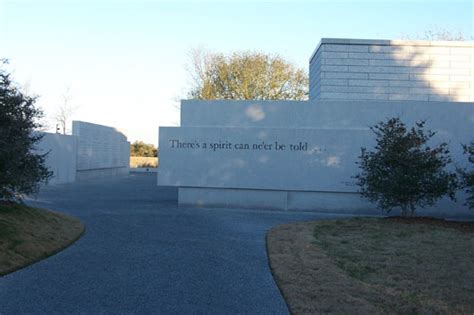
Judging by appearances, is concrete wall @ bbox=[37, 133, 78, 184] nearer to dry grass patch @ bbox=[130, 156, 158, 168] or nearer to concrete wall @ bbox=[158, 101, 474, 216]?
concrete wall @ bbox=[158, 101, 474, 216]

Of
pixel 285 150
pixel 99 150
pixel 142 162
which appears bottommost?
pixel 142 162

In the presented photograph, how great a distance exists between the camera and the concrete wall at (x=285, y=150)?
1725cm

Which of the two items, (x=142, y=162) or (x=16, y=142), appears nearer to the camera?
(x=16, y=142)

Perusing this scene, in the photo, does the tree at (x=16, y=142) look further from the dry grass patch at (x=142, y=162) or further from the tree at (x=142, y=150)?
the tree at (x=142, y=150)

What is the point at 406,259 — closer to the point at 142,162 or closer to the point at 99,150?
the point at 99,150

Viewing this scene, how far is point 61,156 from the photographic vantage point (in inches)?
1148

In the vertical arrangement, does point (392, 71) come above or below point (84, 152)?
above

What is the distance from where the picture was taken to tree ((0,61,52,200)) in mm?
10570

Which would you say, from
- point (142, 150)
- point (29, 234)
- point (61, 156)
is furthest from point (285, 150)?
point (142, 150)

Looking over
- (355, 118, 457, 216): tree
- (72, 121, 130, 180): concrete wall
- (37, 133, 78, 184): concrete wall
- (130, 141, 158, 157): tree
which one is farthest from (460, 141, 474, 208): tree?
(130, 141, 158, 157): tree

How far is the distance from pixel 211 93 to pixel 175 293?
33504 mm

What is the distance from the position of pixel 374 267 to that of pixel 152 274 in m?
3.44

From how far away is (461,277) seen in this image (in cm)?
809

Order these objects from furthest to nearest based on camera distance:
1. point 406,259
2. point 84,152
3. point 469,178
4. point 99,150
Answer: point 99,150
point 84,152
point 469,178
point 406,259
